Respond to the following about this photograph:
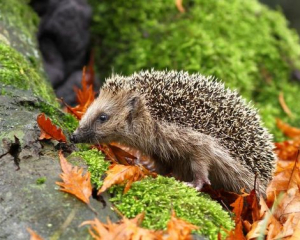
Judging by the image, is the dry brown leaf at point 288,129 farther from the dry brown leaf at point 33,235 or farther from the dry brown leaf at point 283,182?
the dry brown leaf at point 33,235

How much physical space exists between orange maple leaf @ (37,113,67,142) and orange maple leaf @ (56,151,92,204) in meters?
0.50

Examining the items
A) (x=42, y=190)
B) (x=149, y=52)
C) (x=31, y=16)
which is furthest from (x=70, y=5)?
(x=42, y=190)

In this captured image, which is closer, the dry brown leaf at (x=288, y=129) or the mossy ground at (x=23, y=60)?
the mossy ground at (x=23, y=60)

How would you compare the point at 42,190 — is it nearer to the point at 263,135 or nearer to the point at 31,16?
the point at 263,135

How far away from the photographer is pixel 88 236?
351cm

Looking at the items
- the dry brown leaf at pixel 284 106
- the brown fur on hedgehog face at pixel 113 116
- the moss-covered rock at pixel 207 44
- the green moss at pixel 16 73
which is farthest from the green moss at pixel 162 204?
the dry brown leaf at pixel 284 106

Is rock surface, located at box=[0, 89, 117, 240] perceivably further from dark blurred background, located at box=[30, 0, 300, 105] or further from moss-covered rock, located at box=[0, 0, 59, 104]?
dark blurred background, located at box=[30, 0, 300, 105]

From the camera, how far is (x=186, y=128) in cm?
514

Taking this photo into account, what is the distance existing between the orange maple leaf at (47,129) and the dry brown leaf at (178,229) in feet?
4.68

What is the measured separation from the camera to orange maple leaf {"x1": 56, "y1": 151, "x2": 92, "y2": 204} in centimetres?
378

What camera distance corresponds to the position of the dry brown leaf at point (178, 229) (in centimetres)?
352

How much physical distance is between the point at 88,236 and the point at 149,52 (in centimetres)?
548

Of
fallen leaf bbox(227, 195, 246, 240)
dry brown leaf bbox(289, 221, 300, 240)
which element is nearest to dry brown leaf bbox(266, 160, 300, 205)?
fallen leaf bbox(227, 195, 246, 240)

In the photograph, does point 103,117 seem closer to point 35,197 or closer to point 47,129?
point 47,129
